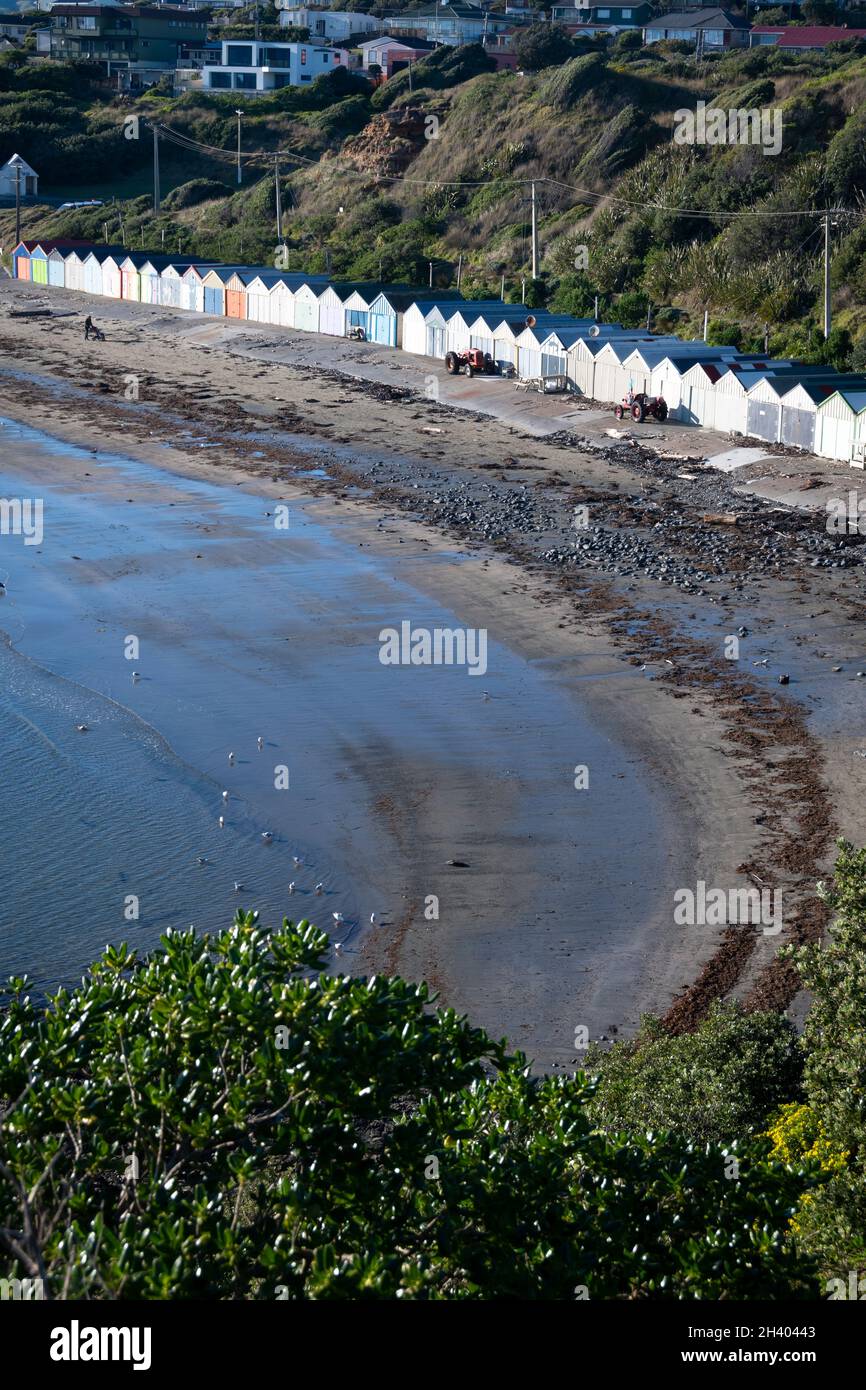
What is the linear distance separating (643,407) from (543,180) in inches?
1615

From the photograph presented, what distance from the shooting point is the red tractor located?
41.9 metres

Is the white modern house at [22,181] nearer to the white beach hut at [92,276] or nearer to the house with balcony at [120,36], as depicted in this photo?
the house with balcony at [120,36]

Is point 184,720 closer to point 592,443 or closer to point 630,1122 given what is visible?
point 630,1122

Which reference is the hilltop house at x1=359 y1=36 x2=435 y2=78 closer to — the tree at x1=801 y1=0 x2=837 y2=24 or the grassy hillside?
the grassy hillside

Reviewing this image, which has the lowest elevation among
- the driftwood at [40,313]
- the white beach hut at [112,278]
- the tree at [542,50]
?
the driftwood at [40,313]

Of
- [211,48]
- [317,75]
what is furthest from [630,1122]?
[211,48]

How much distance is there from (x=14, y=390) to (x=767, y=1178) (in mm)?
48139

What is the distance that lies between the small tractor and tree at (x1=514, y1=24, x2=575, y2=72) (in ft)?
183

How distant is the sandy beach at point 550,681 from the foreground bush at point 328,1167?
248 inches

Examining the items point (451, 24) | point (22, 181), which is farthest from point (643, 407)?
point (451, 24)

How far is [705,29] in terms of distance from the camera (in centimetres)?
11644

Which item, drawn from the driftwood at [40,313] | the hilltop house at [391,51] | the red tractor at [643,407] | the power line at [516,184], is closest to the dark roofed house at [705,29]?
the hilltop house at [391,51]

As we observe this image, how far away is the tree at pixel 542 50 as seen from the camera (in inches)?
3885

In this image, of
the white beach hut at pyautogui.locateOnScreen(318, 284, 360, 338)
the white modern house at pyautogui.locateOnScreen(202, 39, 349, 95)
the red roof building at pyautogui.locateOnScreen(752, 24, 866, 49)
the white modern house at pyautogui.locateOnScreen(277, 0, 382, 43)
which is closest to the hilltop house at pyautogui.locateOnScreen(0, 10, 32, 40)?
the white modern house at pyautogui.locateOnScreen(277, 0, 382, 43)
